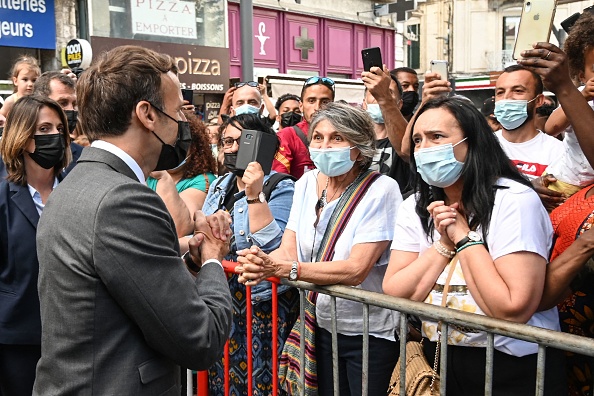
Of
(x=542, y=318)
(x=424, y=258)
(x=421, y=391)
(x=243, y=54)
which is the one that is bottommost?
(x=421, y=391)

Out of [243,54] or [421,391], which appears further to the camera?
[243,54]

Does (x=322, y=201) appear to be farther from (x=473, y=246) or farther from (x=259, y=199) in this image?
(x=473, y=246)

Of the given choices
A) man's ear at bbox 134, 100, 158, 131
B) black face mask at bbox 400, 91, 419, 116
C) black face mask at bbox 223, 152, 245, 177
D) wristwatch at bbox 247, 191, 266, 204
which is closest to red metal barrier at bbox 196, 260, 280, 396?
wristwatch at bbox 247, 191, 266, 204

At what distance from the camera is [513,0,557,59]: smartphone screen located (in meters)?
2.67

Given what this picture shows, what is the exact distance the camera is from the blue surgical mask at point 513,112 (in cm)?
412

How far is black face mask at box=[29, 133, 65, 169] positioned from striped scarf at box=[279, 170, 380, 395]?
5.25 feet

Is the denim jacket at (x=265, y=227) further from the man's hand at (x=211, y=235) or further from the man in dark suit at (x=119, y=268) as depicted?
the man in dark suit at (x=119, y=268)

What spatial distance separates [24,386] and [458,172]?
247 cm

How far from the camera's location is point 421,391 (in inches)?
98.6

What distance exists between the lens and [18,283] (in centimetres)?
325

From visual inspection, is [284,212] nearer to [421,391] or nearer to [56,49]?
[421,391]

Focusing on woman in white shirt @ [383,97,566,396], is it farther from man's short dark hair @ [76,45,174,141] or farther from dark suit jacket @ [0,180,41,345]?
dark suit jacket @ [0,180,41,345]

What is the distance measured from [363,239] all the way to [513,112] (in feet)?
5.69

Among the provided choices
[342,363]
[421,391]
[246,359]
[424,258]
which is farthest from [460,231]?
[246,359]
